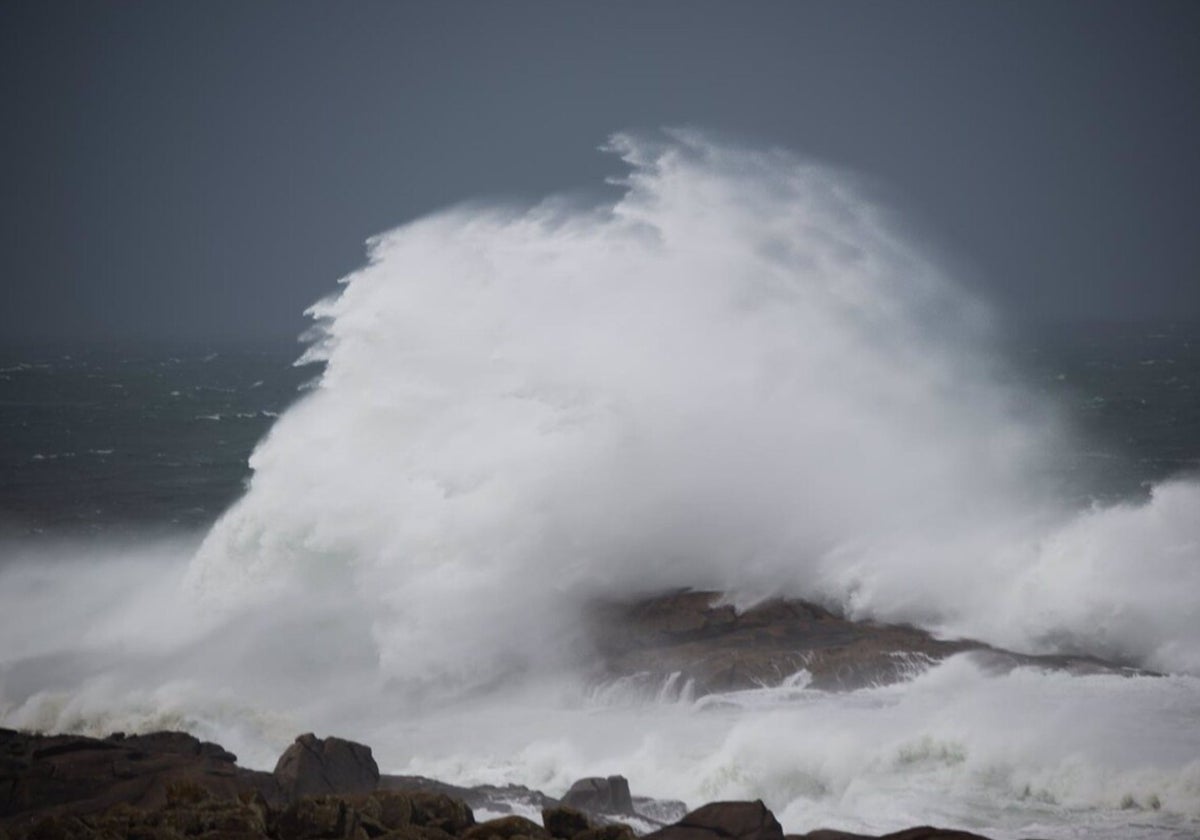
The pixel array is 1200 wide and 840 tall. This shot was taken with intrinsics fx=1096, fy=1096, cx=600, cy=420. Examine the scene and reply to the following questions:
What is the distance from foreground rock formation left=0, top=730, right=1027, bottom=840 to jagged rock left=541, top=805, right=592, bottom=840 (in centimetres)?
1

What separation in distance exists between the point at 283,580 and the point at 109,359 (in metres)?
116

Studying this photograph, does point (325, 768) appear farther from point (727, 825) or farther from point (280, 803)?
point (727, 825)

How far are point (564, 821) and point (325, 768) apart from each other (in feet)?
12.6

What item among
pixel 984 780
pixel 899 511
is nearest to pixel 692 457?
pixel 899 511

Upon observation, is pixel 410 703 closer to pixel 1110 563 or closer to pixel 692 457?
pixel 692 457

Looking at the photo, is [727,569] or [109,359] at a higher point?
[109,359]

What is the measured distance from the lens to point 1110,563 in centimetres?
2091

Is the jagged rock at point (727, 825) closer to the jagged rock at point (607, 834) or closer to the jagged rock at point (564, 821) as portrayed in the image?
the jagged rock at point (607, 834)

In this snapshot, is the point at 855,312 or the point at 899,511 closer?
the point at 899,511

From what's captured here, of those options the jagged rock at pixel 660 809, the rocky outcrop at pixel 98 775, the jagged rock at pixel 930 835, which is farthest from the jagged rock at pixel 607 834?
the rocky outcrop at pixel 98 775

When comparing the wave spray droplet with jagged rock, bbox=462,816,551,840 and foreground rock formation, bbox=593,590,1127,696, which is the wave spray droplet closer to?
foreground rock formation, bbox=593,590,1127,696

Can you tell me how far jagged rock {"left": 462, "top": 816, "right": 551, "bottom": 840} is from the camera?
10.1m

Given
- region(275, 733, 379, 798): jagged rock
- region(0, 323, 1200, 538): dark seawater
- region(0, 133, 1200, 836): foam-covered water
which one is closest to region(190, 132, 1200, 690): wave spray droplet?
region(0, 133, 1200, 836): foam-covered water

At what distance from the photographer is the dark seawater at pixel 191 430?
120ft
